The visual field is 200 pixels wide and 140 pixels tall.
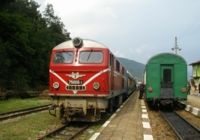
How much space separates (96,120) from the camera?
1733cm

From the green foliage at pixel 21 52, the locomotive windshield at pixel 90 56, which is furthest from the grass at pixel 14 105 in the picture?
the green foliage at pixel 21 52

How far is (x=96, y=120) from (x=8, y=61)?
31273 millimetres

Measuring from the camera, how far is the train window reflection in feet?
58.2

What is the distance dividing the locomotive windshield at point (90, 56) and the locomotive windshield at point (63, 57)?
40 cm

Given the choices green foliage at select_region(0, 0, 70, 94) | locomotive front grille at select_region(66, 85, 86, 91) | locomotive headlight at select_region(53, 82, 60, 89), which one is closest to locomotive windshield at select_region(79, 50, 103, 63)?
locomotive front grille at select_region(66, 85, 86, 91)

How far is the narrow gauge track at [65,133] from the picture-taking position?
45.1 ft

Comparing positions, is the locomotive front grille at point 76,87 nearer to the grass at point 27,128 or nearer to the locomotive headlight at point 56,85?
the locomotive headlight at point 56,85

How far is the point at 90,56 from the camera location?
17.7m

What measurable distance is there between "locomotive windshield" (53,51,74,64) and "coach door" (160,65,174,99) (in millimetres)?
8374

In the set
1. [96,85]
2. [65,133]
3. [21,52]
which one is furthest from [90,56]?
[21,52]

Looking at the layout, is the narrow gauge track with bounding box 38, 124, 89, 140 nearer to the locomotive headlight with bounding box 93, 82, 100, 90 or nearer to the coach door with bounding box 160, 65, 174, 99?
the locomotive headlight with bounding box 93, 82, 100, 90

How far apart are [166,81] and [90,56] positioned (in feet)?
27.1

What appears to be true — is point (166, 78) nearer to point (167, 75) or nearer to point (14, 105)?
point (167, 75)

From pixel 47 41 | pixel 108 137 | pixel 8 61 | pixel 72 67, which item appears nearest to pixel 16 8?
pixel 47 41
